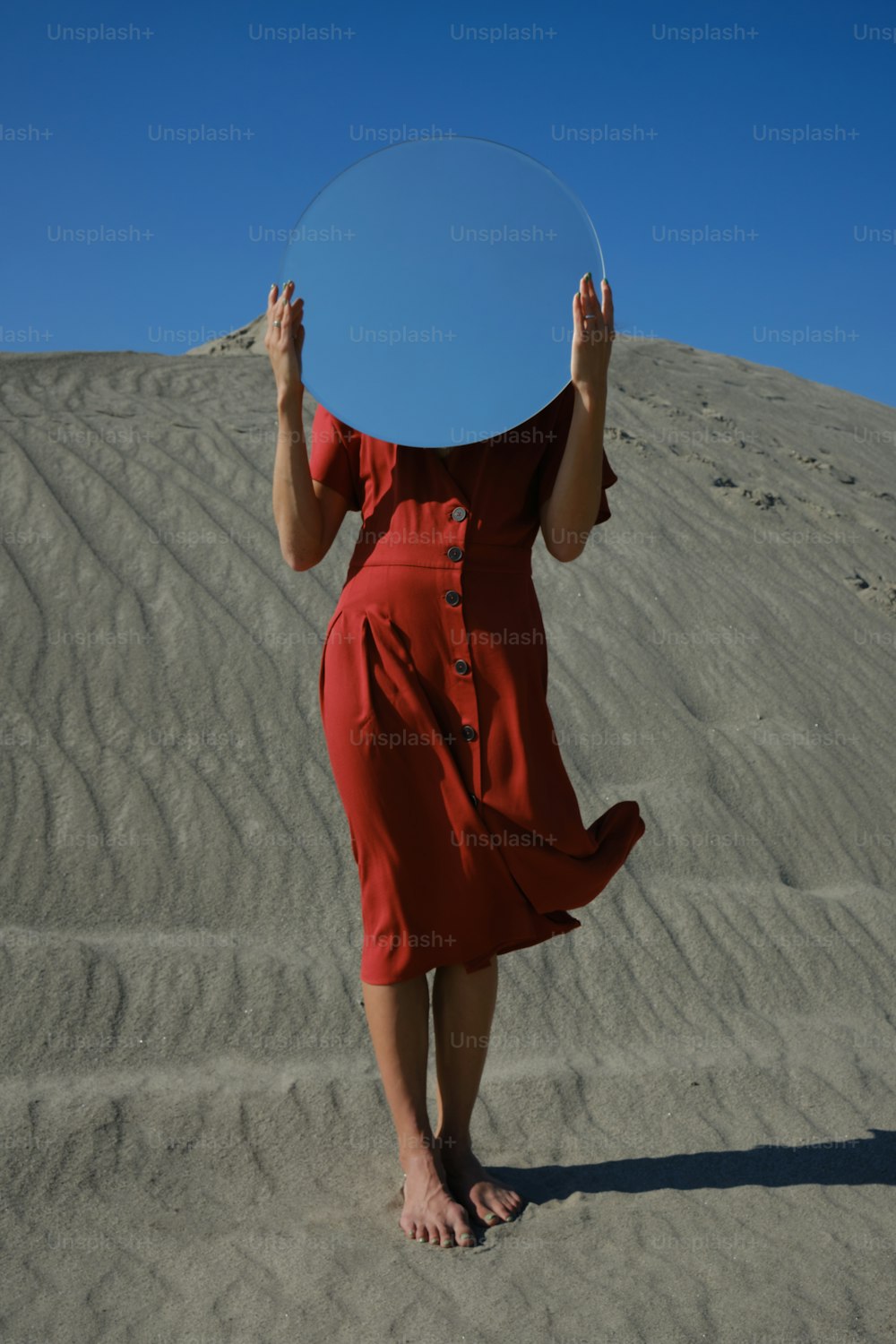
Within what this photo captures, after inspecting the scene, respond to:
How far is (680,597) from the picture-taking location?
6516mm

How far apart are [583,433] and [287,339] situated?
635mm

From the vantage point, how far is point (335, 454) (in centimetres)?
263

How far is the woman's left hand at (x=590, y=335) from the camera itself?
2.40 m

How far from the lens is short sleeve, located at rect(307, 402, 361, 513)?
2.63m

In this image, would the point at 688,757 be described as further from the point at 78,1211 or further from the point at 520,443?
the point at 78,1211

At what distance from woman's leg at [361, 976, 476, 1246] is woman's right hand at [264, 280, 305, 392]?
127cm

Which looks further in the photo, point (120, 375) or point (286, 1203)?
point (120, 375)

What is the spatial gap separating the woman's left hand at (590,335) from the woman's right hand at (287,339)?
0.56m

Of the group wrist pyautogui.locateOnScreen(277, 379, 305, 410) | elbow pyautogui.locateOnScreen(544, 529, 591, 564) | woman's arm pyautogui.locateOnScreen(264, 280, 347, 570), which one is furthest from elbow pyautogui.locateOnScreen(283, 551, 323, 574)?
elbow pyautogui.locateOnScreen(544, 529, 591, 564)

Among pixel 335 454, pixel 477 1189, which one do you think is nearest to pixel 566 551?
pixel 335 454

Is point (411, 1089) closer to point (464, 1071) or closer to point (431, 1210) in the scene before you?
point (464, 1071)

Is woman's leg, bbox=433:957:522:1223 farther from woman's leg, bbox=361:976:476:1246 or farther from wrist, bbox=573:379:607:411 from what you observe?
wrist, bbox=573:379:607:411

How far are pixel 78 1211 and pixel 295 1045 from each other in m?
0.90

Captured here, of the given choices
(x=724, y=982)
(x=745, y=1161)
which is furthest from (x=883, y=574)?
(x=745, y=1161)
